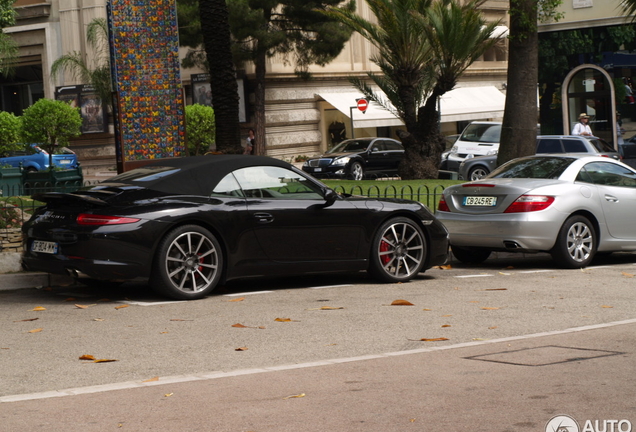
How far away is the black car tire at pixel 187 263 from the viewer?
8.83m

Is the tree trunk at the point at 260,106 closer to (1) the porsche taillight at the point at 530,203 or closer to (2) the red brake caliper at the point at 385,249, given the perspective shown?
(1) the porsche taillight at the point at 530,203

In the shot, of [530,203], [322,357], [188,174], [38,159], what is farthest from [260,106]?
[322,357]

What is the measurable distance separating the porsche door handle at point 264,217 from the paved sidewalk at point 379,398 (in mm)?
3188

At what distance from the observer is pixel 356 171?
107 feet

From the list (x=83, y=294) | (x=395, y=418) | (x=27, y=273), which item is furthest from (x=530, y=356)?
(x=27, y=273)

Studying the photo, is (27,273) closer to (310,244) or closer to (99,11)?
(310,244)

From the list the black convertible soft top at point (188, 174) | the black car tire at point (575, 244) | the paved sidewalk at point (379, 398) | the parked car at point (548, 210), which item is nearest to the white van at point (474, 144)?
the parked car at point (548, 210)

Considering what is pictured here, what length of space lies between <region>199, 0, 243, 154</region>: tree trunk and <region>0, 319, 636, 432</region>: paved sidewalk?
9580mm

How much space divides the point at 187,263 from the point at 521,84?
1012cm

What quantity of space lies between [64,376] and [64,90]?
37714mm

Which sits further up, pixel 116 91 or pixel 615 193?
pixel 116 91

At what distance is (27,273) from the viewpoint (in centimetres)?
1034

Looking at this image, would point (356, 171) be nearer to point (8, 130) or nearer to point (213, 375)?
point (8, 130)

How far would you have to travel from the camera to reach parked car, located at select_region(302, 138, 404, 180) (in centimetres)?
3190
